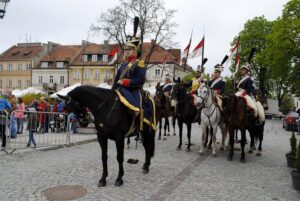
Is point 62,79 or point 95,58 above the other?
point 95,58

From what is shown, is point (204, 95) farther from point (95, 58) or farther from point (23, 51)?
point (23, 51)

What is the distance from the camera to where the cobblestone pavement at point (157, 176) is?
686 centimetres

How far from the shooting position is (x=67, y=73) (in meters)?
69.2

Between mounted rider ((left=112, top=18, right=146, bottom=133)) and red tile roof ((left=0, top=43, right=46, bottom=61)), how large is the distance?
222 feet

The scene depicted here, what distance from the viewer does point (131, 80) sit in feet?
25.0

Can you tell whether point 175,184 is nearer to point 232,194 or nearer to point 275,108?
point 232,194

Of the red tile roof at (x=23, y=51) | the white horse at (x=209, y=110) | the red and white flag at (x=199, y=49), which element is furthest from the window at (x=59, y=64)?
the white horse at (x=209, y=110)

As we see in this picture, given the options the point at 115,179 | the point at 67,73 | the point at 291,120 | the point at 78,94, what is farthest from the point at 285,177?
the point at 67,73

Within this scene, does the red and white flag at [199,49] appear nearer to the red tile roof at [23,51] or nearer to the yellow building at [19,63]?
the yellow building at [19,63]

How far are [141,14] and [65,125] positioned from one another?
25.9 meters

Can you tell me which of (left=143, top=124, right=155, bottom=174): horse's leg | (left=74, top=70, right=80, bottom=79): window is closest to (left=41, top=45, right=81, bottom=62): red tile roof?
(left=74, top=70, right=80, bottom=79): window

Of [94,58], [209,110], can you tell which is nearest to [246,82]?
[209,110]

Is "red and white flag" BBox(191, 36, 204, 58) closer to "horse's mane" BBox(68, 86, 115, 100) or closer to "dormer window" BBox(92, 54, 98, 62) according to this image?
"horse's mane" BBox(68, 86, 115, 100)

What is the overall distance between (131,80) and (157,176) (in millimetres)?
Answer: 2420
